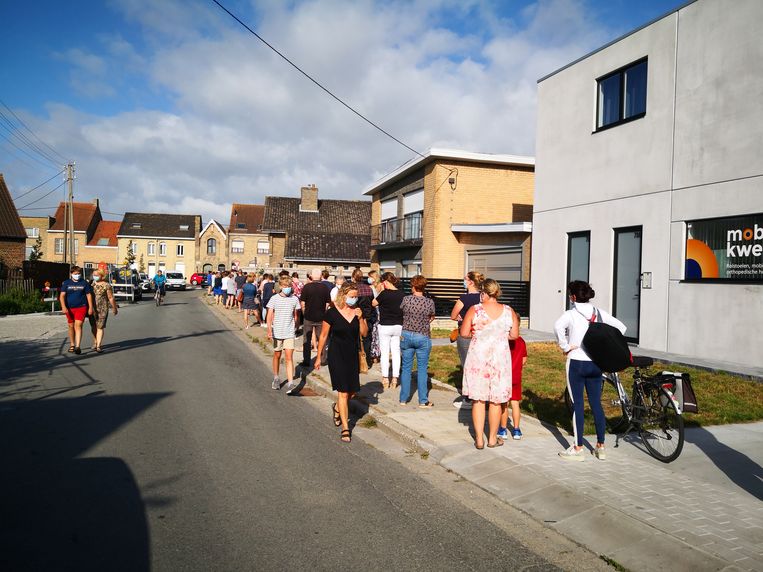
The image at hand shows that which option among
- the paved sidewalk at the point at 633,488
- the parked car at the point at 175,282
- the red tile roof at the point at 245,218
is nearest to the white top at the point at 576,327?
the paved sidewalk at the point at 633,488

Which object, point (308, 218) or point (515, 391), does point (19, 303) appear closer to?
point (515, 391)

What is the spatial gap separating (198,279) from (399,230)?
39227mm

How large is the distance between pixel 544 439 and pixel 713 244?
7.65 meters

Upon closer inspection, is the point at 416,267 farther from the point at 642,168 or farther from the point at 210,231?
the point at 210,231

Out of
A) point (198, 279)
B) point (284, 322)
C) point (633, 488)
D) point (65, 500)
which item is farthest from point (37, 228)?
point (633, 488)

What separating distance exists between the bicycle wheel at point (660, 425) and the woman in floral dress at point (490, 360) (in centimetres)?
145

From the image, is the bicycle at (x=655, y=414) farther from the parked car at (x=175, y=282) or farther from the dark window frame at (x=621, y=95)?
the parked car at (x=175, y=282)

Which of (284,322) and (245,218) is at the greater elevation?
(245,218)

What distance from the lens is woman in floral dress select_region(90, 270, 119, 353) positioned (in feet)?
41.6

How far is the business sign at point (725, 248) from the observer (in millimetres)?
10867

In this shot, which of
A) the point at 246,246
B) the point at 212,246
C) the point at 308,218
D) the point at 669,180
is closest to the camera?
the point at 669,180

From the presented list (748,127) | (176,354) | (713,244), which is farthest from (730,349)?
(176,354)

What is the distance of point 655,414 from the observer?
19.1 ft

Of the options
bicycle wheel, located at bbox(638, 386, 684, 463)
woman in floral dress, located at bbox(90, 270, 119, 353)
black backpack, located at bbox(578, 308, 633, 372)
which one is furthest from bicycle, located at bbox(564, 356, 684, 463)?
woman in floral dress, located at bbox(90, 270, 119, 353)
